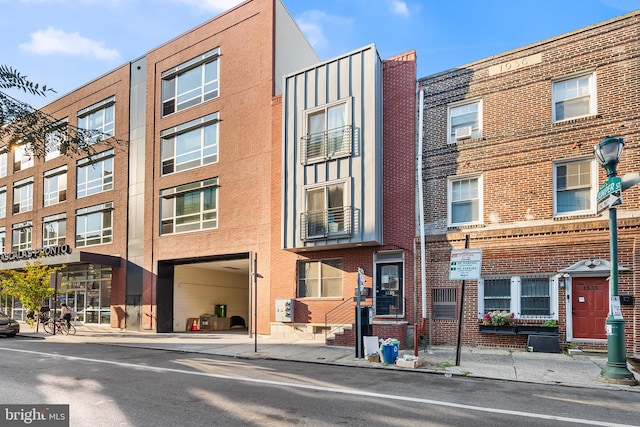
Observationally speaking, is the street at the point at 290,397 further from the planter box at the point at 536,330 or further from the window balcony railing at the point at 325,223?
the window balcony railing at the point at 325,223

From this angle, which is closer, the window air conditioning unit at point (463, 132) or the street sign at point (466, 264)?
the street sign at point (466, 264)

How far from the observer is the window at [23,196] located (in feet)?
105

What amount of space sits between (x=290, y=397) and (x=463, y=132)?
11215 millimetres

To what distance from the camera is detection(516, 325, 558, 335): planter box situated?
44.5 feet

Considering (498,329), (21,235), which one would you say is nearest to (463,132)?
(498,329)

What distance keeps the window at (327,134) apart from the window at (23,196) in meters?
23.2

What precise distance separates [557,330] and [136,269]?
62.9 ft

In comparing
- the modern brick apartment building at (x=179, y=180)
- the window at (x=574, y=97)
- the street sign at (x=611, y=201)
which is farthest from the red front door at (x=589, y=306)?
the modern brick apartment building at (x=179, y=180)

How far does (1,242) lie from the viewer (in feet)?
112

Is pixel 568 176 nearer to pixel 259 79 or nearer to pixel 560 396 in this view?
pixel 560 396

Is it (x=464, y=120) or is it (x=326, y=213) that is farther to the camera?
(x=326, y=213)

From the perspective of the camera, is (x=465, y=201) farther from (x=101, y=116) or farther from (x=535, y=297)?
(x=101, y=116)

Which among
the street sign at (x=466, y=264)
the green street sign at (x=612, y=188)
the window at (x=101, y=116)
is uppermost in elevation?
the window at (x=101, y=116)

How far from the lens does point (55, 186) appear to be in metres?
29.7
